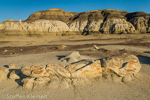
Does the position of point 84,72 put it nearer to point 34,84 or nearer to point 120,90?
point 120,90

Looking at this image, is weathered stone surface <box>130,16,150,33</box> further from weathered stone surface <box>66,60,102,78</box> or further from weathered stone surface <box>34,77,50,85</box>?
weathered stone surface <box>34,77,50,85</box>

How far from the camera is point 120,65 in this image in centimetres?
496

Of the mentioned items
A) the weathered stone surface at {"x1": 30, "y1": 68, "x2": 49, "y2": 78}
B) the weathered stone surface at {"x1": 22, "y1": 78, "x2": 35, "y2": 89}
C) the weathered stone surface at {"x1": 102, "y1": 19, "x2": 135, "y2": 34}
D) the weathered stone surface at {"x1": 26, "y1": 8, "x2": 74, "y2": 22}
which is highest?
the weathered stone surface at {"x1": 26, "y1": 8, "x2": 74, "y2": 22}

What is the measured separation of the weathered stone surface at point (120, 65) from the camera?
4848mm

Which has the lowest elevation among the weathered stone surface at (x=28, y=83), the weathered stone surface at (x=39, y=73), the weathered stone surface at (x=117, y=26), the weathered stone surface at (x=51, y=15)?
the weathered stone surface at (x=28, y=83)

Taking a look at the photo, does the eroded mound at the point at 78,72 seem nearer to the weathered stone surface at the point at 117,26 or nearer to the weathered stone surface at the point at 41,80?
the weathered stone surface at the point at 41,80

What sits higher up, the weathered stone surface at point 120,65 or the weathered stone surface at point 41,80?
the weathered stone surface at point 120,65

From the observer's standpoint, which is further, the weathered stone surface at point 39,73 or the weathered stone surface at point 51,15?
the weathered stone surface at point 51,15

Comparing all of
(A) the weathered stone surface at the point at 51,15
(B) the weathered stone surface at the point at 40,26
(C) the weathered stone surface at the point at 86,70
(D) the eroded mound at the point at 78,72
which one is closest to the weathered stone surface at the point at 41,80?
(D) the eroded mound at the point at 78,72

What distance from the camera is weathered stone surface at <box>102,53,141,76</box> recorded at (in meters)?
4.85

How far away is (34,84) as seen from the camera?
426 cm

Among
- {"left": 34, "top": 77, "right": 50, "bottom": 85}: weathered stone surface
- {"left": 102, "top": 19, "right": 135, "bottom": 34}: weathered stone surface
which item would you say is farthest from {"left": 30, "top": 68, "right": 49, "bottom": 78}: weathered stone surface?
{"left": 102, "top": 19, "right": 135, "bottom": 34}: weathered stone surface

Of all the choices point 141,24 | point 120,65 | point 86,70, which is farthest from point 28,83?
point 141,24

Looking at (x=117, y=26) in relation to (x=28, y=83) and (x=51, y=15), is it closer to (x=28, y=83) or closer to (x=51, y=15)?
(x=51, y=15)
